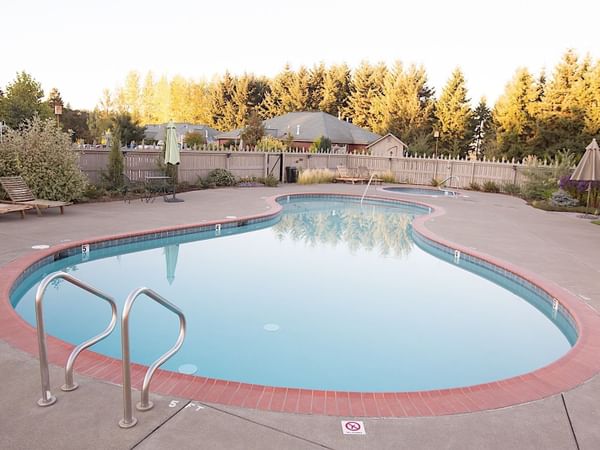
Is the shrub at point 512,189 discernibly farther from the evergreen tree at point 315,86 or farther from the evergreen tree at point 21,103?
the evergreen tree at point 21,103

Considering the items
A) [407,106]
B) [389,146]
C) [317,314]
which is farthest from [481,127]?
[317,314]

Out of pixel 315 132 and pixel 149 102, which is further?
pixel 149 102

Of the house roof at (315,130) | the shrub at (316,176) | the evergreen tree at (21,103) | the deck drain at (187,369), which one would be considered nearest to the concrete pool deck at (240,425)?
the deck drain at (187,369)

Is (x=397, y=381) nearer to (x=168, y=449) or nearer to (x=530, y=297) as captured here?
(x=168, y=449)

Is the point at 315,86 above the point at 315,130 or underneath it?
above

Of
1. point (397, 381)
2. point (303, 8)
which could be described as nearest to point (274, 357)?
point (397, 381)

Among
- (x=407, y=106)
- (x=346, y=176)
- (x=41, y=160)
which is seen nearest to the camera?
(x=41, y=160)

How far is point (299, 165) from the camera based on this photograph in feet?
77.7

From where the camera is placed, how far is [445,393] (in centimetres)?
355

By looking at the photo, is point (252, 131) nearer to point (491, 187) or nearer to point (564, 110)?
point (491, 187)

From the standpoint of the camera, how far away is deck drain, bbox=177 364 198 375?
15.0 feet

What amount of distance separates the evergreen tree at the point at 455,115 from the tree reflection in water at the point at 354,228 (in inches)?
1025

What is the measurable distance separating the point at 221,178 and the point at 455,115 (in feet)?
87.8

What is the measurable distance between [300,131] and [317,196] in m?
17.1
